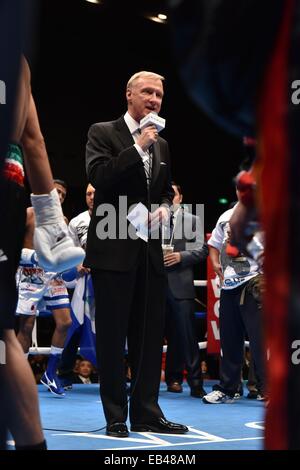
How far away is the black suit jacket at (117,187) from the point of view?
110 inches

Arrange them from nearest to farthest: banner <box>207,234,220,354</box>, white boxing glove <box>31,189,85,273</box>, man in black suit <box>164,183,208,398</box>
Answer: white boxing glove <box>31,189,85,273</box>
man in black suit <box>164,183,208,398</box>
banner <box>207,234,220,354</box>

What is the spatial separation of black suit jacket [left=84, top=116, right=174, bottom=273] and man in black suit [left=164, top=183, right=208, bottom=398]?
170cm

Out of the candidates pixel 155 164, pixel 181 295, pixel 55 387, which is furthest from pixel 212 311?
pixel 155 164

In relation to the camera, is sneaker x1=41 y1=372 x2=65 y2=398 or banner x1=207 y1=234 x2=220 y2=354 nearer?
sneaker x1=41 y1=372 x2=65 y2=398

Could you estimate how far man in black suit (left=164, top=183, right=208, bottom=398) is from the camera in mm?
4676

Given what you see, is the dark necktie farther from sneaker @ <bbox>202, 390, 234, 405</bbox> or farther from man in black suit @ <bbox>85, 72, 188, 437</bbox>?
sneaker @ <bbox>202, 390, 234, 405</bbox>

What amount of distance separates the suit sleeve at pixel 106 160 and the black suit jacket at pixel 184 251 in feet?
6.14

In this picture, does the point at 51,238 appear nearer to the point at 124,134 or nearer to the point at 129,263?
the point at 129,263

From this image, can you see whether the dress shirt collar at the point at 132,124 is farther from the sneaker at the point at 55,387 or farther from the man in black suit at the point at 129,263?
the sneaker at the point at 55,387

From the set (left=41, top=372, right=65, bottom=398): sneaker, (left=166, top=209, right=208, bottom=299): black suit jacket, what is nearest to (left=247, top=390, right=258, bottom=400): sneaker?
(left=166, top=209, right=208, bottom=299): black suit jacket

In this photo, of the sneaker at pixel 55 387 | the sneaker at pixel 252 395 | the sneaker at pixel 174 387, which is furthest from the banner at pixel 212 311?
the sneaker at pixel 55 387

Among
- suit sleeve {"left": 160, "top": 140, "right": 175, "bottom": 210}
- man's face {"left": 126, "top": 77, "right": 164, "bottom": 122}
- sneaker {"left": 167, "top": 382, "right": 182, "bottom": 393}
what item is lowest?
sneaker {"left": 167, "top": 382, "right": 182, "bottom": 393}
